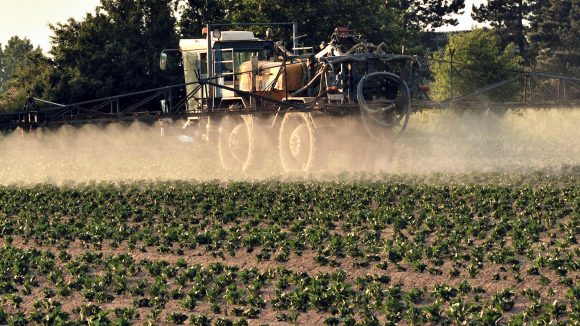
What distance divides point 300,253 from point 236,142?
15.9 m

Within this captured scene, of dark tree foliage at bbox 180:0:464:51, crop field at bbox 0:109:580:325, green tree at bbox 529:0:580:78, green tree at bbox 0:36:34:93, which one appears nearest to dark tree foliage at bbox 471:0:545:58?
green tree at bbox 529:0:580:78

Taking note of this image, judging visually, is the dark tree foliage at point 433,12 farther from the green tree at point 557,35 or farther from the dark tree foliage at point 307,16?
the dark tree foliage at point 307,16

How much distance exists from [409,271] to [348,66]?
13.6 metres

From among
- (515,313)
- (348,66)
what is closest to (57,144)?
(348,66)

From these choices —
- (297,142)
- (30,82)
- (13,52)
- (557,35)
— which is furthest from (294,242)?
(13,52)

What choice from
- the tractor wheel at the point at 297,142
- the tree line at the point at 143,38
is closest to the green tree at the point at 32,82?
the tree line at the point at 143,38

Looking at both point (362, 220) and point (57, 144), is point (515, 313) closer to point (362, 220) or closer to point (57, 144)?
point (362, 220)

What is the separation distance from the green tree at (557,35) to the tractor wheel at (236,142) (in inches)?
2752

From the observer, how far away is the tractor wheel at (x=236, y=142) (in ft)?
113

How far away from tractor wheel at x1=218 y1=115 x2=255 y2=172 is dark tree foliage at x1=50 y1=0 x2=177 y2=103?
21.9 metres

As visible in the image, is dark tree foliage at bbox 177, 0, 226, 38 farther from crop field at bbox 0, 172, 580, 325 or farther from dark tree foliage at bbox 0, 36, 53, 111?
crop field at bbox 0, 172, 580, 325

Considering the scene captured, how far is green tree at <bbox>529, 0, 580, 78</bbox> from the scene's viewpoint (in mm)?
101312

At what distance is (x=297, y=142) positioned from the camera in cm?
3180

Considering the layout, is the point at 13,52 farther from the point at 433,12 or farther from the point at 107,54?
the point at 107,54
